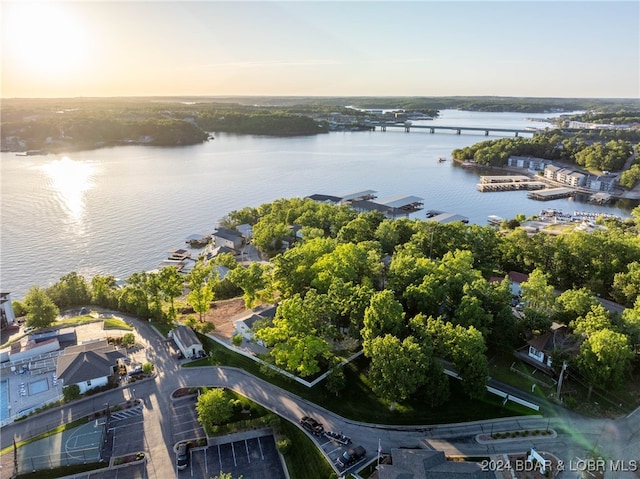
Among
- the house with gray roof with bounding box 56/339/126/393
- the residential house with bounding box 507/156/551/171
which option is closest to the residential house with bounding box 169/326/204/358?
the house with gray roof with bounding box 56/339/126/393

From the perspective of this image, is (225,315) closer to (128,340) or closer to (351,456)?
(128,340)

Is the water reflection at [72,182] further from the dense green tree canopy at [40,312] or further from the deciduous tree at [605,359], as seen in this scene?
the deciduous tree at [605,359]

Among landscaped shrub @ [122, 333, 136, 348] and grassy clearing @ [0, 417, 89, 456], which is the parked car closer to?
grassy clearing @ [0, 417, 89, 456]

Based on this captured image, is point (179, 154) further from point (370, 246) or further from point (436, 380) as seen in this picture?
point (436, 380)

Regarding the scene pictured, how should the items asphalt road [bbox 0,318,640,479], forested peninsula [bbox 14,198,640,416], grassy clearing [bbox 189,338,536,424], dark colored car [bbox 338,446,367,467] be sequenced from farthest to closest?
forested peninsula [bbox 14,198,640,416]
grassy clearing [bbox 189,338,536,424]
asphalt road [bbox 0,318,640,479]
dark colored car [bbox 338,446,367,467]

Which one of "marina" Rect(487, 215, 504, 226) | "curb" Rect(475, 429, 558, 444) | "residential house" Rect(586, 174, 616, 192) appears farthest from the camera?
"residential house" Rect(586, 174, 616, 192)

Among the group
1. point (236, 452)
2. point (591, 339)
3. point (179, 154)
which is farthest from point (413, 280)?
point (179, 154)

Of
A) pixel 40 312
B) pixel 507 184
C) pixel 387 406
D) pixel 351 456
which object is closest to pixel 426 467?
pixel 351 456
